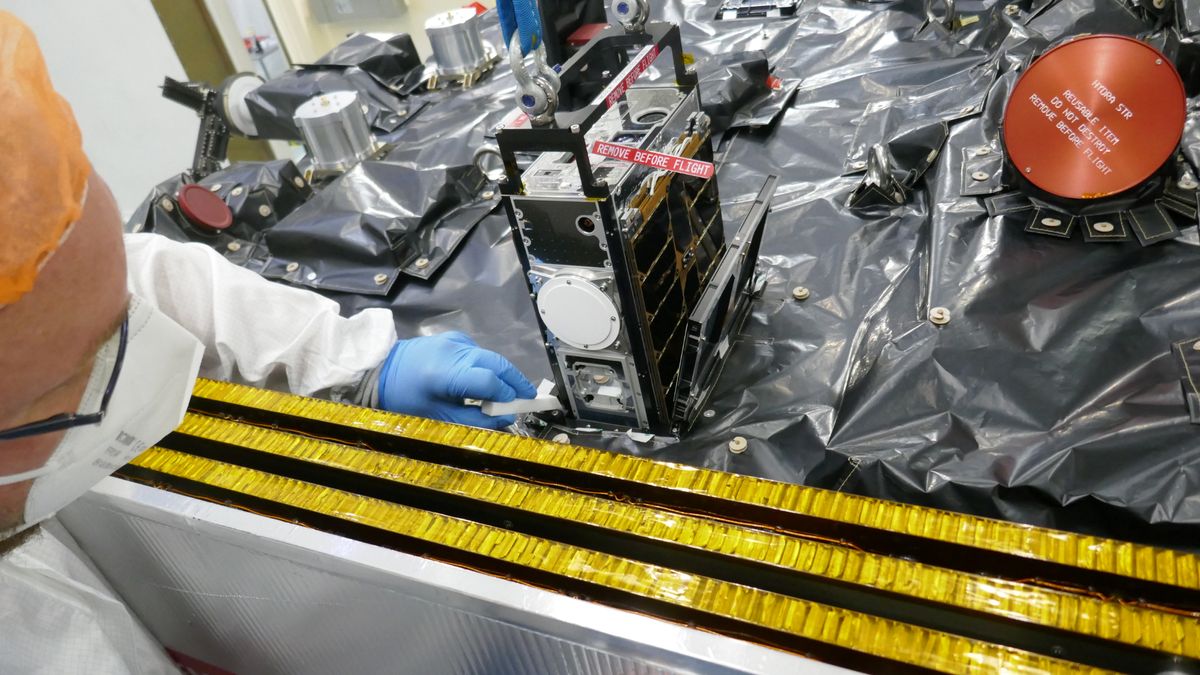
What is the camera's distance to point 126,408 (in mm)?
793

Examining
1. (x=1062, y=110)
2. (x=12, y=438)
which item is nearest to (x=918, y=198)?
(x=1062, y=110)

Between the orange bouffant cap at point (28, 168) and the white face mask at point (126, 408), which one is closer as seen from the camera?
the orange bouffant cap at point (28, 168)

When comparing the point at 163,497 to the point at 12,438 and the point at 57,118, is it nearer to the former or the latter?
the point at 12,438

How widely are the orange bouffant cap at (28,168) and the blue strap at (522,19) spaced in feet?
4.84

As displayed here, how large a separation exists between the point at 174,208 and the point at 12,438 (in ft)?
5.39

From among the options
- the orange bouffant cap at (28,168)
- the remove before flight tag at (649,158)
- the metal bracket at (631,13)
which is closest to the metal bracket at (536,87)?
the remove before flight tag at (649,158)

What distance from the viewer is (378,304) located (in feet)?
6.43

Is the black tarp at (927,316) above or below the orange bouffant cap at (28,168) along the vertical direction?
below

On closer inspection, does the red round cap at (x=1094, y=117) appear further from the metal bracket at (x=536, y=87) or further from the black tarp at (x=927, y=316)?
the metal bracket at (x=536, y=87)

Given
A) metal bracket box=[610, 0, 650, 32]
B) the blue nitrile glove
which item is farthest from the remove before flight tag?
the blue nitrile glove

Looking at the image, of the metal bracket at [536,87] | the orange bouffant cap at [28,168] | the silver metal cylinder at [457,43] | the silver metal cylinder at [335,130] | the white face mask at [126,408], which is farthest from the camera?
the silver metal cylinder at [457,43]

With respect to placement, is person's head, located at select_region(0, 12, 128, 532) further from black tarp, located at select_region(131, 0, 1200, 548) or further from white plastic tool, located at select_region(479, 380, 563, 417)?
black tarp, located at select_region(131, 0, 1200, 548)

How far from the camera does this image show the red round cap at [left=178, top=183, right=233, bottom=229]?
210 centimetres

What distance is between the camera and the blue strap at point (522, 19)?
6.45ft
